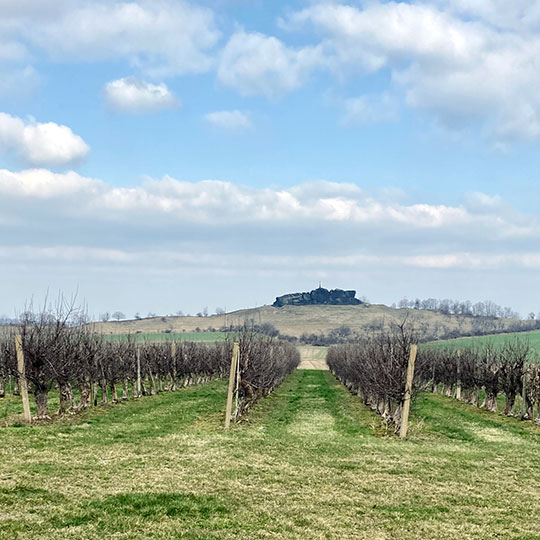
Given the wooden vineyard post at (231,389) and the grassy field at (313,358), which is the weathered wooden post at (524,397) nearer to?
the wooden vineyard post at (231,389)

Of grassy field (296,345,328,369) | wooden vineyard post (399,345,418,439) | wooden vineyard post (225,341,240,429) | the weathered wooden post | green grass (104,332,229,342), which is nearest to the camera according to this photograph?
wooden vineyard post (399,345,418,439)

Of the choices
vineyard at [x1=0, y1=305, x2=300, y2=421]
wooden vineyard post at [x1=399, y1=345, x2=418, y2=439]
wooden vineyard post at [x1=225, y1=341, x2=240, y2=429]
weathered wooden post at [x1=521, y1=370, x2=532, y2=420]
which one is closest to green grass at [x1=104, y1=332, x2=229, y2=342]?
vineyard at [x1=0, y1=305, x2=300, y2=421]

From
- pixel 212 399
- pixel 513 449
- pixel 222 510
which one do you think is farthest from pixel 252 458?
pixel 212 399

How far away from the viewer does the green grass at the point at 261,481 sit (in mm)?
9258

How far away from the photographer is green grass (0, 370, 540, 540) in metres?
9.26

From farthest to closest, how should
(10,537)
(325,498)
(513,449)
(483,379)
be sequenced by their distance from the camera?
(483,379), (513,449), (325,498), (10,537)

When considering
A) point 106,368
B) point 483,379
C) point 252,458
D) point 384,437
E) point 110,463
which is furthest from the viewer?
point 483,379

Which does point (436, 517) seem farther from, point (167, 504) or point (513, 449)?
point (513, 449)

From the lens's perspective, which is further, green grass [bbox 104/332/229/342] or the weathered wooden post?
green grass [bbox 104/332/229/342]

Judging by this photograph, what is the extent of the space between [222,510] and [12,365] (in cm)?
2404

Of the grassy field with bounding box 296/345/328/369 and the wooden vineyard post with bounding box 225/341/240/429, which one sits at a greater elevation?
the wooden vineyard post with bounding box 225/341/240/429

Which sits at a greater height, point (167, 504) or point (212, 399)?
point (167, 504)

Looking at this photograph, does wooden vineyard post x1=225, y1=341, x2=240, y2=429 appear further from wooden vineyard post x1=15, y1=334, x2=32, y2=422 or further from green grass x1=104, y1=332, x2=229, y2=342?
green grass x1=104, y1=332, x2=229, y2=342

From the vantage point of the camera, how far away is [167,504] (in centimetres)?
1032
